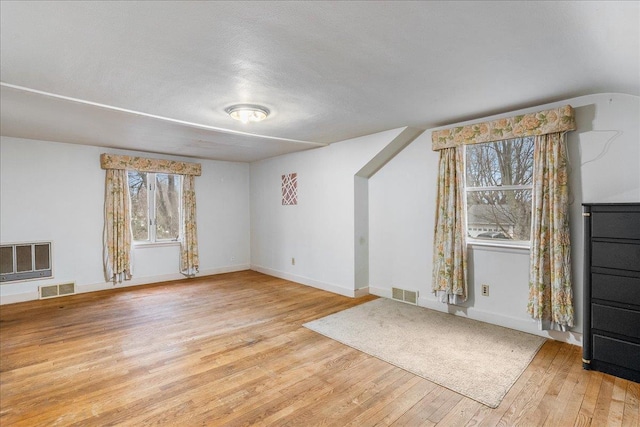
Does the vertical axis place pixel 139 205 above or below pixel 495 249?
above

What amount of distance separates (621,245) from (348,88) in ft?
7.98

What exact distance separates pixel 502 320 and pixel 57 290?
609 cm

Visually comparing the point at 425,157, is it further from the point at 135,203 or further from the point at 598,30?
the point at 135,203

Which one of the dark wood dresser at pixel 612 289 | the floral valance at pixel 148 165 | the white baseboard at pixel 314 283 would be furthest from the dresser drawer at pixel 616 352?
the floral valance at pixel 148 165

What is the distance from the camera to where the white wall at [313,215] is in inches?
187

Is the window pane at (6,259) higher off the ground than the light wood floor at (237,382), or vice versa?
the window pane at (6,259)

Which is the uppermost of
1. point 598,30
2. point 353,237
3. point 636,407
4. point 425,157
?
point 598,30

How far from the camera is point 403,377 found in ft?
8.22

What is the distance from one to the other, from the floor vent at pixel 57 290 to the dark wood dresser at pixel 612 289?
641cm

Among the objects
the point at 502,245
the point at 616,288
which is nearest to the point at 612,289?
the point at 616,288

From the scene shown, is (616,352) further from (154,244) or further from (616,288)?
(154,244)

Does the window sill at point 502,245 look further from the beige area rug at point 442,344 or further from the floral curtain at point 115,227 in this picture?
the floral curtain at point 115,227

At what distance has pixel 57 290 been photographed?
4.76 metres

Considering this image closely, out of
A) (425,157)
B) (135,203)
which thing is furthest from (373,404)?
(135,203)
